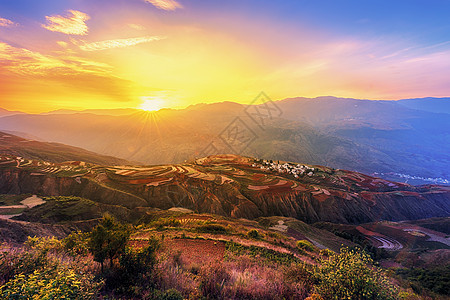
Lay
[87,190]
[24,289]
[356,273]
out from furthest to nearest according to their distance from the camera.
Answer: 1. [87,190]
2. [356,273]
3. [24,289]

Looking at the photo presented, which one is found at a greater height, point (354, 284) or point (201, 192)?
point (354, 284)

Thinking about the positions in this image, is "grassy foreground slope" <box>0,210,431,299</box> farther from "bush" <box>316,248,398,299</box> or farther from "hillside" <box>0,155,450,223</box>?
"hillside" <box>0,155,450,223</box>

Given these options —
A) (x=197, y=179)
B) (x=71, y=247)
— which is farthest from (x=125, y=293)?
(x=197, y=179)

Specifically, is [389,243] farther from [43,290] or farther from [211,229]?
[43,290]

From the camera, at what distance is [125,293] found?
7066mm

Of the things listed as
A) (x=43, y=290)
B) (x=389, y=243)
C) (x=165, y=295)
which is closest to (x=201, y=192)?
(x=165, y=295)

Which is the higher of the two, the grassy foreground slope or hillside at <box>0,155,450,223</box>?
the grassy foreground slope

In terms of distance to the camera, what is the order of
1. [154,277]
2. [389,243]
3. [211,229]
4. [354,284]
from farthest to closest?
[389,243]
[211,229]
[154,277]
[354,284]

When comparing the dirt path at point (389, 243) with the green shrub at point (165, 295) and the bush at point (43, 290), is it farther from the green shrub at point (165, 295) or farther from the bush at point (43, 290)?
the bush at point (43, 290)

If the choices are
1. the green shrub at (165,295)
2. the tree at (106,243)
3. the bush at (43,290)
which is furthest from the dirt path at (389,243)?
the bush at (43,290)

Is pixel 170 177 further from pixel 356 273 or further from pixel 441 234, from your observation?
pixel 441 234

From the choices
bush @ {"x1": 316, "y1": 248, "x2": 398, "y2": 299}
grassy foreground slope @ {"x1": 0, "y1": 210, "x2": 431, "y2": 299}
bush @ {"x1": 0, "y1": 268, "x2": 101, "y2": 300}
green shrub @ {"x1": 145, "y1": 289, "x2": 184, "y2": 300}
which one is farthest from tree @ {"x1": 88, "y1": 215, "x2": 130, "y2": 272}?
bush @ {"x1": 316, "y1": 248, "x2": 398, "y2": 299}

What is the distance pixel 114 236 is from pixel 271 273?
9105 mm

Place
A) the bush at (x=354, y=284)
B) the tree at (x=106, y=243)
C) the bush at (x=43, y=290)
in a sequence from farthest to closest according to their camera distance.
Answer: the tree at (x=106, y=243) → the bush at (x=354, y=284) → the bush at (x=43, y=290)
